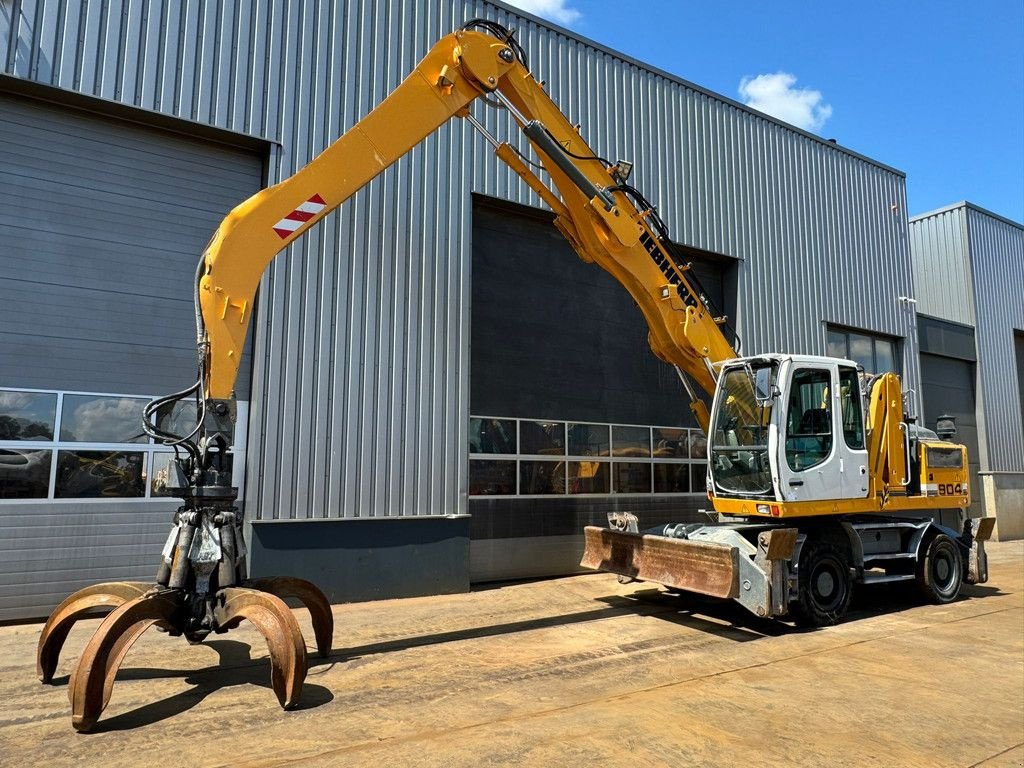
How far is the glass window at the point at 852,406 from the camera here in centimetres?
822

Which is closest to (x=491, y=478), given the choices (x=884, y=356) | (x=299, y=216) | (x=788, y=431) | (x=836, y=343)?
(x=788, y=431)

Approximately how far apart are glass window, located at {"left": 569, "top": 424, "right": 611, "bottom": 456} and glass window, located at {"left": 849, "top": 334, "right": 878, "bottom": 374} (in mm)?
7099

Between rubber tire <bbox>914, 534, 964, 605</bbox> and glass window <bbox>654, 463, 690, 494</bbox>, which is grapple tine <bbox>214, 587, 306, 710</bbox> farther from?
glass window <bbox>654, 463, 690, 494</bbox>

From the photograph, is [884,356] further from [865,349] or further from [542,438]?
[542,438]

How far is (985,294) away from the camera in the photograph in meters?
18.6

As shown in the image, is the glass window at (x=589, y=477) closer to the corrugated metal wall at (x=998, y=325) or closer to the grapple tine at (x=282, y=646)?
the grapple tine at (x=282, y=646)

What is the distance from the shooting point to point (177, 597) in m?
5.10

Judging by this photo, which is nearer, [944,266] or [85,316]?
[85,316]

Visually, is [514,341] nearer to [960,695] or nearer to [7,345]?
[7,345]

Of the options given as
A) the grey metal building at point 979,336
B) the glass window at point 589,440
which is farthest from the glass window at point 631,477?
the grey metal building at point 979,336

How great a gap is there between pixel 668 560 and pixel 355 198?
20.8ft

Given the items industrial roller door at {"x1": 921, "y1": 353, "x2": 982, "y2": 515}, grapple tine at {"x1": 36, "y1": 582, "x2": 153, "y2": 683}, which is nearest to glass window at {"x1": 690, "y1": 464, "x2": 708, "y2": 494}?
industrial roller door at {"x1": 921, "y1": 353, "x2": 982, "y2": 515}

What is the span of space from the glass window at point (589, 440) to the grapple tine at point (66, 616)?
23.3 feet

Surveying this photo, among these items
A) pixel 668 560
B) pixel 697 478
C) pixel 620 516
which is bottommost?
pixel 668 560
